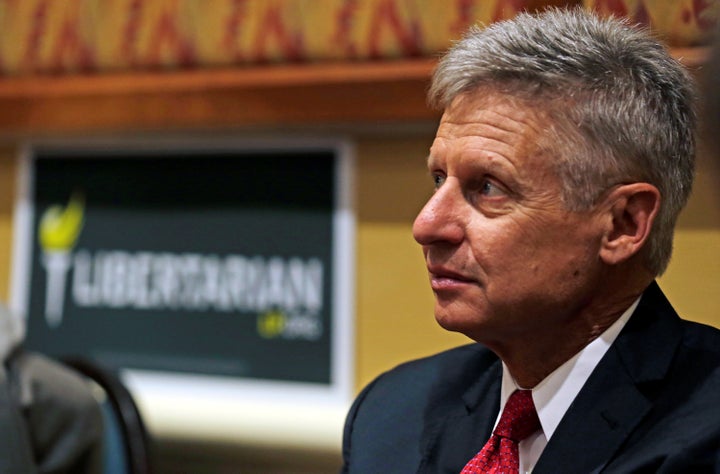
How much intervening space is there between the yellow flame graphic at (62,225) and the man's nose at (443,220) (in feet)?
5.40

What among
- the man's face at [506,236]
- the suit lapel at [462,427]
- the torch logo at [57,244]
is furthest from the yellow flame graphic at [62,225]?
the man's face at [506,236]

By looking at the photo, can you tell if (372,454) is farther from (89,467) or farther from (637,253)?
(89,467)

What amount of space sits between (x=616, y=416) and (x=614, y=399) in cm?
2

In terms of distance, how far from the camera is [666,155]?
0.95 metres

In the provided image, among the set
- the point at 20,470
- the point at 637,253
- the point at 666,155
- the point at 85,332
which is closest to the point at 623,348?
the point at 637,253

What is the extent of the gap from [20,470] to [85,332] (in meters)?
0.92

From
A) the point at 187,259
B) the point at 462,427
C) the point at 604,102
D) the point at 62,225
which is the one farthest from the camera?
the point at 62,225

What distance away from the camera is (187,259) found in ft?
7.54

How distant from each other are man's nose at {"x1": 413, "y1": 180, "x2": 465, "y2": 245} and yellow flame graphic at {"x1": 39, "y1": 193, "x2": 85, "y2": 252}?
165 cm

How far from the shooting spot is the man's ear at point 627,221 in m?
0.95

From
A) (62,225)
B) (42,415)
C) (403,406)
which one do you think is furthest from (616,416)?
(62,225)

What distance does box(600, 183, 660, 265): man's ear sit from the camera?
945 mm

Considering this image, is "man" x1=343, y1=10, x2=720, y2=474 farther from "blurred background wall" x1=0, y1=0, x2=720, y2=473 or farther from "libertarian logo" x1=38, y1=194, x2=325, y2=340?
"libertarian logo" x1=38, y1=194, x2=325, y2=340

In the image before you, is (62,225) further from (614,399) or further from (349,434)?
(614,399)
